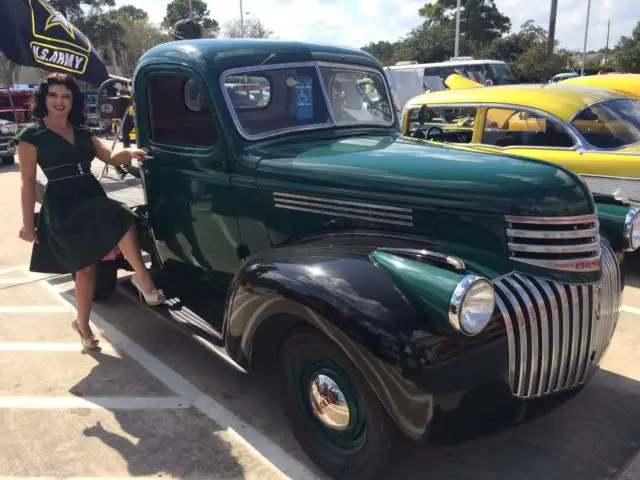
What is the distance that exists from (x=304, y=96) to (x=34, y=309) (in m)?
3.04

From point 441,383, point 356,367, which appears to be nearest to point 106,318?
point 356,367

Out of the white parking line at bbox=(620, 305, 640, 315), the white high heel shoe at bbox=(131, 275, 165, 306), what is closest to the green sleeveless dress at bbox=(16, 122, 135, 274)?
the white high heel shoe at bbox=(131, 275, 165, 306)

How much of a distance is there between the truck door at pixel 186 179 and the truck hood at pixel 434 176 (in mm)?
380

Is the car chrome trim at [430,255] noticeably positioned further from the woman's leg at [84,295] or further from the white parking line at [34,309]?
the white parking line at [34,309]

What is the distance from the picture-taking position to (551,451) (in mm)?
2861

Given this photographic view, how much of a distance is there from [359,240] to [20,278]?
4313 millimetres

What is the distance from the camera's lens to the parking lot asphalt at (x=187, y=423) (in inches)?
109

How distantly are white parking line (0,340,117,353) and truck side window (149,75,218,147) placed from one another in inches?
60.3

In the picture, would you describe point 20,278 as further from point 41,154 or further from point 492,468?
point 492,468

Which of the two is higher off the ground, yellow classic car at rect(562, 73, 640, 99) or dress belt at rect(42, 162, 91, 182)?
yellow classic car at rect(562, 73, 640, 99)

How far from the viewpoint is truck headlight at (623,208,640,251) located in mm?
3121

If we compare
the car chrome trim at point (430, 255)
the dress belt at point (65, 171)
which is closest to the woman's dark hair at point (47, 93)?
the dress belt at point (65, 171)

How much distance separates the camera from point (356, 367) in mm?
2316

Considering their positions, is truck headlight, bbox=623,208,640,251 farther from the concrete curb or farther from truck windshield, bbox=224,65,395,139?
truck windshield, bbox=224,65,395,139
